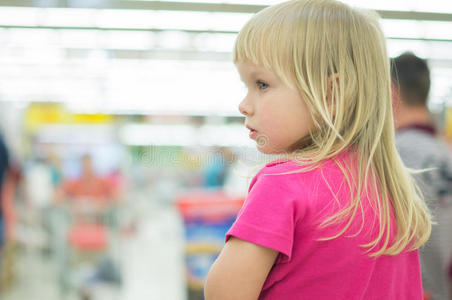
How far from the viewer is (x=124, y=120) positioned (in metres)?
13.3

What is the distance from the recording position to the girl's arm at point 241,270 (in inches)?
25.5

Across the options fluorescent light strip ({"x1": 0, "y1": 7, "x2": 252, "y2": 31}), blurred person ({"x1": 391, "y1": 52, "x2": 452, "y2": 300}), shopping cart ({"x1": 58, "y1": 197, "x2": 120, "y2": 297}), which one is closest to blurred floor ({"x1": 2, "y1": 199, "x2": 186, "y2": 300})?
shopping cart ({"x1": 58, "y1": 197, "x2": 120, "y2": 297})

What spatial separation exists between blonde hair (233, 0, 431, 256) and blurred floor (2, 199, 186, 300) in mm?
3852

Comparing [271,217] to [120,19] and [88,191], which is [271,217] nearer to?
[120,19]

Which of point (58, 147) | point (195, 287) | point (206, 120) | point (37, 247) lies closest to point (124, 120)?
point (206, 120)

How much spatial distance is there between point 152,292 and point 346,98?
14.9 ft

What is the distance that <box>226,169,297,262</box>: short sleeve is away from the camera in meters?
0.64

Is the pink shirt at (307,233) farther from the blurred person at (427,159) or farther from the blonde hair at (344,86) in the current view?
the blurred person at (427,159)

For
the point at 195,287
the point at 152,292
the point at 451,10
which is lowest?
the point at 152,292

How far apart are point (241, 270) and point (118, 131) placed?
9.04 m

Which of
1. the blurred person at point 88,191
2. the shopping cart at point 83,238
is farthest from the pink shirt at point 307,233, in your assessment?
the blurred person at point 88,191

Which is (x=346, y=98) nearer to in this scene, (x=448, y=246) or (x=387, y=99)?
(x=387, y=99)

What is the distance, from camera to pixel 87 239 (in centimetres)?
525

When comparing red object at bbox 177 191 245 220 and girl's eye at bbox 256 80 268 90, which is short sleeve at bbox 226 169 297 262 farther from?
red object at bbox 177 191 245 220
